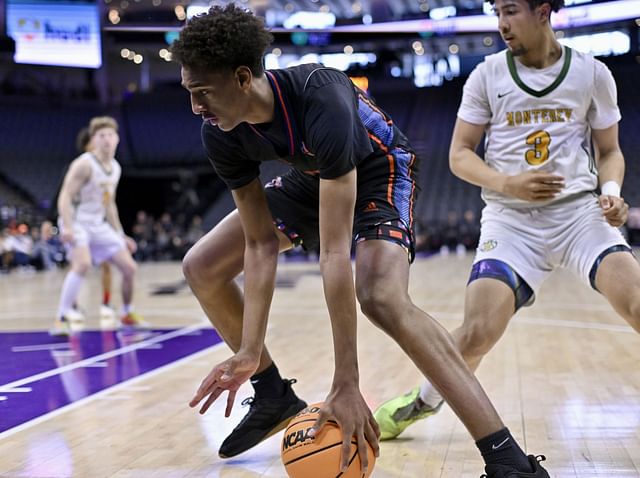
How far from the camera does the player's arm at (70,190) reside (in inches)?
305

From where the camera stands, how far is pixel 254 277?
9.94 ft

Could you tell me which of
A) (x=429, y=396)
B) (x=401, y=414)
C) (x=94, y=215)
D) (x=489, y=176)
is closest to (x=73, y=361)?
(x=94, y=215)

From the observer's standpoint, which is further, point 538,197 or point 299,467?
point 538,197

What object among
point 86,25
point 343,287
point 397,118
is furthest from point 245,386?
point 397,118

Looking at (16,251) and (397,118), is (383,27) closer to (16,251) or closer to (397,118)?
(397,118)

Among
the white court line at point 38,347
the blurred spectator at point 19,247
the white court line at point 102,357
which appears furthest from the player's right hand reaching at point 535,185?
the blurred spectator at point 19,247

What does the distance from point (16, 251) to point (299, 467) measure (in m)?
17.3

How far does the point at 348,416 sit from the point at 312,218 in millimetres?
1023

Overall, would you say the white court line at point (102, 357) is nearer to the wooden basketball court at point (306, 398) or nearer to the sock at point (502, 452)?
the wooden basketball court at point (306, 398)

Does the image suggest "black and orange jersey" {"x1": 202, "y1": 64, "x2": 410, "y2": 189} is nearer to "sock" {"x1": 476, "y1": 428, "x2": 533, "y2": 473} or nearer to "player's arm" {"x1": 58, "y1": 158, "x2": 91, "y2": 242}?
"sock" {"x1": 476, "y1": 428, "x2": 533, "y2": 473}

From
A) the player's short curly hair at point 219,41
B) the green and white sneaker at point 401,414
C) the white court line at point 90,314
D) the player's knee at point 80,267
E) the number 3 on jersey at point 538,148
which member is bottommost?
the white court line at point 90,314

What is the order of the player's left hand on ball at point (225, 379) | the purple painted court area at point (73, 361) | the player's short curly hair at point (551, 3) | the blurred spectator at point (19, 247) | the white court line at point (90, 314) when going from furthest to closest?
1. the blurred spectator at point (19, 247)
2. the white court line at point (90, 314)
3. the purple painted court area at point (73, 361)
4. the player's short curly hair at point (551, 3)
5. the player's left hand on ball at point (225, 379)

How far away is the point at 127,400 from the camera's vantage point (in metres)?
4.61

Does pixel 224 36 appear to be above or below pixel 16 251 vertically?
above
